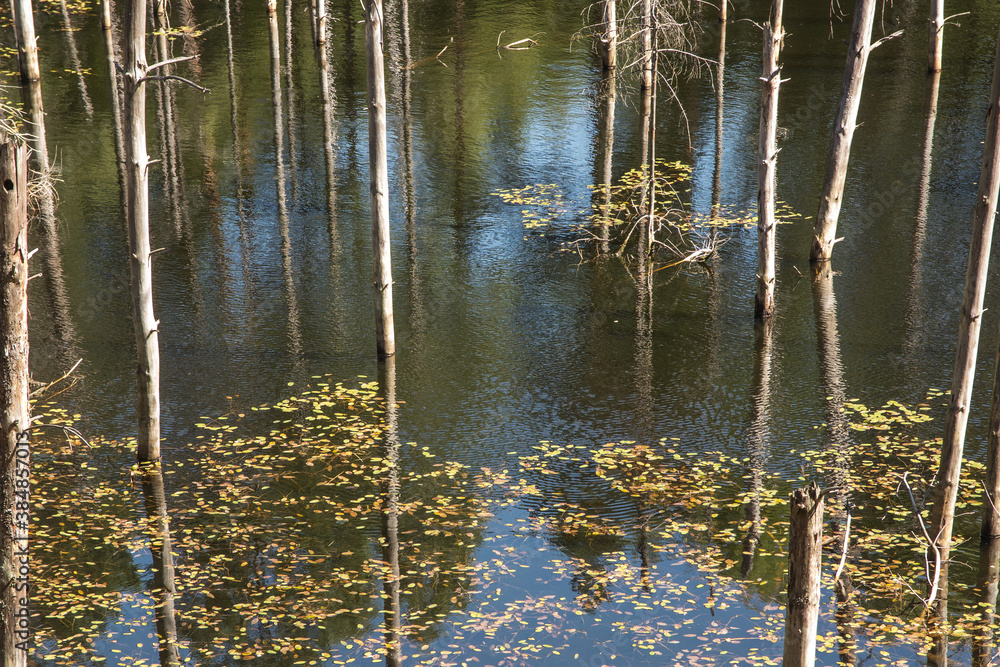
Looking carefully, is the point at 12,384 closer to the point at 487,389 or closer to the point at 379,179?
the point at 379,179

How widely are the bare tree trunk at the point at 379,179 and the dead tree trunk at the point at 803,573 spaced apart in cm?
734

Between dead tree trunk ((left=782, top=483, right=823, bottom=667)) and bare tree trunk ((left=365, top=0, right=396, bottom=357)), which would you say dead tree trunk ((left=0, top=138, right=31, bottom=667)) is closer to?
dead tree trunk ((left=782, top=483, right=823, bottom=667))

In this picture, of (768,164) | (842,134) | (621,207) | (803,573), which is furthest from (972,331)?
(621,207)

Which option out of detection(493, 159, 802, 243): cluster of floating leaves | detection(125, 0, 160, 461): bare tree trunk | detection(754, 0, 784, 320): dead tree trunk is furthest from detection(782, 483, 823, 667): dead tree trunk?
detection(493, 159, 802, 243): cluster of floating leaves

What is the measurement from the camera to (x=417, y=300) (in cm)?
1447

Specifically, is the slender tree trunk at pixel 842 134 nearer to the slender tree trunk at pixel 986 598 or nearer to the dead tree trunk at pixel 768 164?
the dead tree trunk at pixel 768 164

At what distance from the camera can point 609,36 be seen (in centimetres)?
2400

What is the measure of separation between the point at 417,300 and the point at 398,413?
3.21m

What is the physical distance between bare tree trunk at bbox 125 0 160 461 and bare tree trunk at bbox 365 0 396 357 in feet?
9.00

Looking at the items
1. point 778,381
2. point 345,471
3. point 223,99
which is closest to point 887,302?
point 778,381

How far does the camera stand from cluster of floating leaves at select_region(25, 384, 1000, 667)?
7938 millimetres

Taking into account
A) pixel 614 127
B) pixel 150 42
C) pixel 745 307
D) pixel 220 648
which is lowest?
pixel 220 648

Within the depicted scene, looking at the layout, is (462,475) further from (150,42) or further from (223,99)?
(150,42)

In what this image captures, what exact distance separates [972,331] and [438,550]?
193 inches
